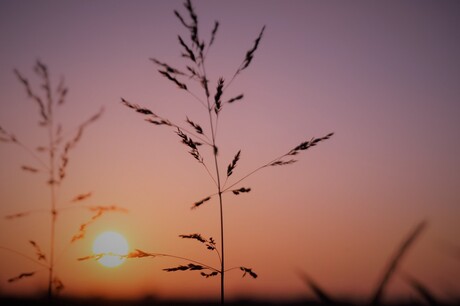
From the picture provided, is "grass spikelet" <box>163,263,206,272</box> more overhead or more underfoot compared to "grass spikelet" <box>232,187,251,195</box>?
more underfoot

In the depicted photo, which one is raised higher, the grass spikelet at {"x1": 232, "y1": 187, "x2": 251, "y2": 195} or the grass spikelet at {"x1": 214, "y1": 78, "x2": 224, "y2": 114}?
the grass spikelet at {"x1": 214, "y1": 78, "x2": 224, "y2": 114}

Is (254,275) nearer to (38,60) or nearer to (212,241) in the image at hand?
(212,241)

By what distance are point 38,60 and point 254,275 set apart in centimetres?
277

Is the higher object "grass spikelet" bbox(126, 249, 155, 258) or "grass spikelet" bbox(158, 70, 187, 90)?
"grass spikelet" bbox(158, 70, 187, 90)

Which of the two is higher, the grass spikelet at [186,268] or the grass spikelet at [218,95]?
the grass spikelet at [218,95]

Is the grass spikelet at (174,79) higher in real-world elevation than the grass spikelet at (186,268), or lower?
higher

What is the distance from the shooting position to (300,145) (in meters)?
2.98

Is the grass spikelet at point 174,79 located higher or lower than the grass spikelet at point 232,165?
higher

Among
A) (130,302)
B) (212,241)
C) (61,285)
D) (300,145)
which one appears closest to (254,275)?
(212,241)

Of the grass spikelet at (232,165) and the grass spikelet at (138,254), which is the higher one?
the grass spikelet at (232,165)

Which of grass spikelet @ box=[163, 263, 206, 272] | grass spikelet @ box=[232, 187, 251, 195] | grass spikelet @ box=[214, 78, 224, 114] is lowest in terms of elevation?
grass spikelet @ box=[163, 263, 206, 272]

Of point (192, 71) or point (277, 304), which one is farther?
point (277, 304)

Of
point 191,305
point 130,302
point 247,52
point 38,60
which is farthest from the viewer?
point 191,305

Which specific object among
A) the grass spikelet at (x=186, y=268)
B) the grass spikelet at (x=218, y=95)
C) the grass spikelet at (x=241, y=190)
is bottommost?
the grass spikelet at (x=186, y=268)
